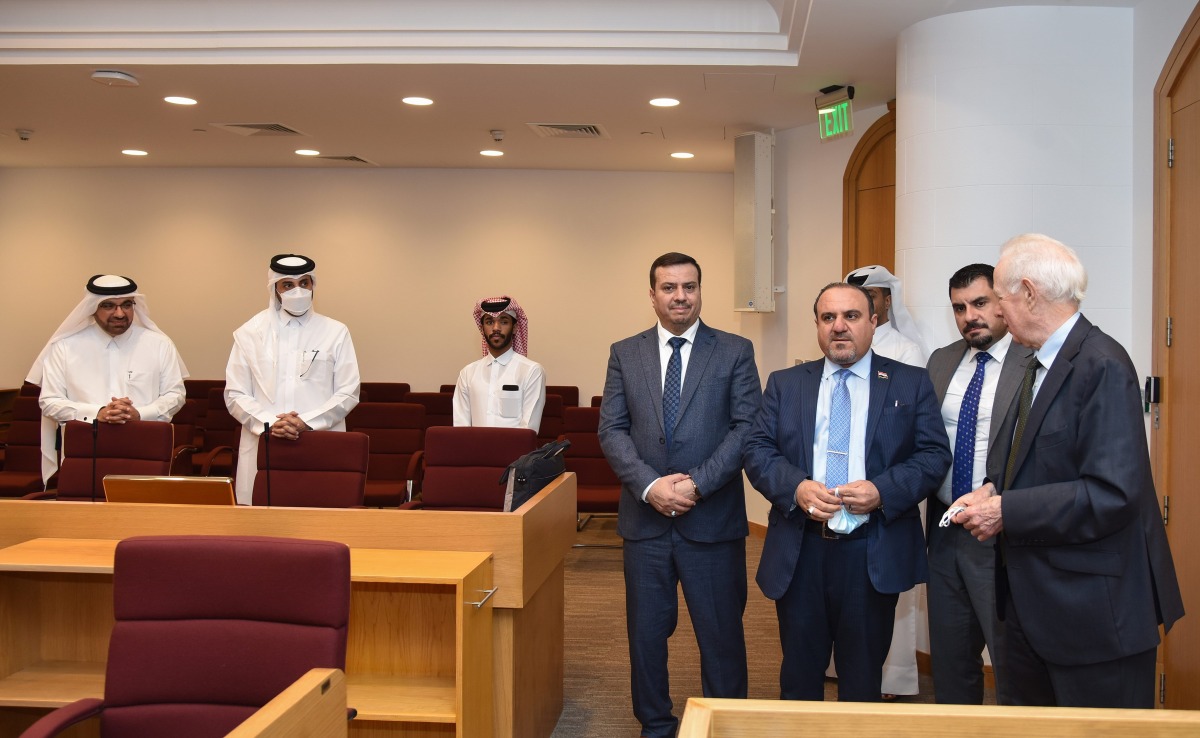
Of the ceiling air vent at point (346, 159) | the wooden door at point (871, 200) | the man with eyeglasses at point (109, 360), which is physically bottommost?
the man with eyeglasses at point (109, 360)

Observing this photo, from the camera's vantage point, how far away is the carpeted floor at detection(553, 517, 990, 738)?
3.74 metres

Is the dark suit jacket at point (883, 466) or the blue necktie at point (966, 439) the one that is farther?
the blue necktie at point (966, 439)

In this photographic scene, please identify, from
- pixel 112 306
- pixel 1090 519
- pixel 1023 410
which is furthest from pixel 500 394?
pixel 1090 519

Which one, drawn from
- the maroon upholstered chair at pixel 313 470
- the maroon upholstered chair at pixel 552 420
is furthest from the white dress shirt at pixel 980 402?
the maroon upholstered chair at pixel 552 420

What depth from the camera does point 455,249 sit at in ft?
30.0

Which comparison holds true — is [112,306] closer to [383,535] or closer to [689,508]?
[383,535]

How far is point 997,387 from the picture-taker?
287 cm

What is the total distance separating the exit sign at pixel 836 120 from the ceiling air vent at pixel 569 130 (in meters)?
1.73

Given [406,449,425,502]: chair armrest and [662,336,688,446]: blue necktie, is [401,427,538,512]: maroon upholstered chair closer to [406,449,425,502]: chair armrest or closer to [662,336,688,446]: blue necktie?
[662,336,688,446]: blue necktie

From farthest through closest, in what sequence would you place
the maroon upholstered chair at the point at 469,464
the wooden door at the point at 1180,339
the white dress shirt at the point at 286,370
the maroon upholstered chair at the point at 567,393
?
the maroon upholstered chair at the point at 567,393, the white dress shirt at the point at 286,370, the maroon upholstered chair at the point at 469,464, the wooden door at the point at 1180,339

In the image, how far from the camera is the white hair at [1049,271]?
219 cm

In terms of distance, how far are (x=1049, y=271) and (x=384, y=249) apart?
773cm

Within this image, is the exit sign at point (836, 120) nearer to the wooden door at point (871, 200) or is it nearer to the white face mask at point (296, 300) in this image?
the wooden door at point (871, 200)

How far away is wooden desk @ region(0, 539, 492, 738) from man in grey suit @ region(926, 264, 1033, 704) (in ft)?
4.71
